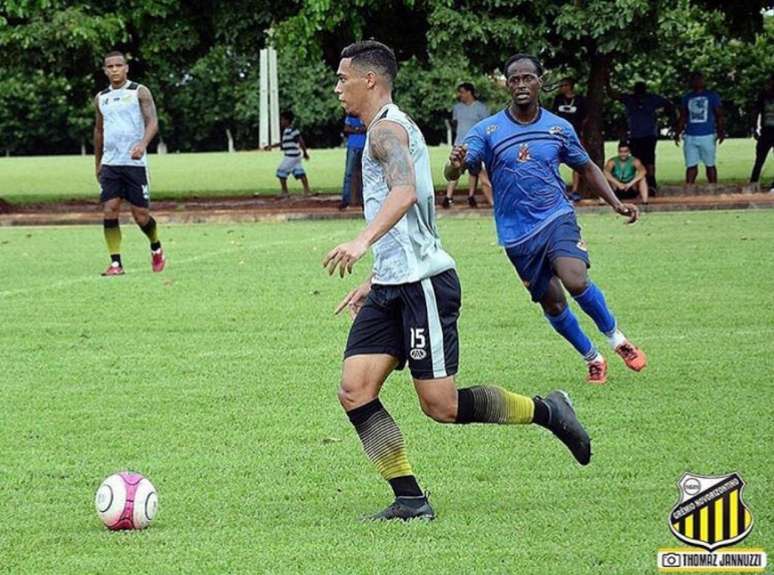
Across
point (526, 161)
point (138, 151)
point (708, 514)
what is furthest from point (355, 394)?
point (138, 151)

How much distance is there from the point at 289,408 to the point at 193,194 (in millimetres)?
27635

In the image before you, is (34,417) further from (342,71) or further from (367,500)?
(342,71)

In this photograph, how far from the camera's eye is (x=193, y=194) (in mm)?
36969

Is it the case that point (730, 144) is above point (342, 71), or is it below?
below

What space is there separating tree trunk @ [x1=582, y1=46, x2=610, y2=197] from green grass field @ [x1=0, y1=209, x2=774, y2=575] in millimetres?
11369

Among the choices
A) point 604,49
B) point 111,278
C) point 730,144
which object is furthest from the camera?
point 730,144

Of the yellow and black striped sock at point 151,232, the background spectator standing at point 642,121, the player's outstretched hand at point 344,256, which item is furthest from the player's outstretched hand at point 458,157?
the background spectator standing at point 642,121

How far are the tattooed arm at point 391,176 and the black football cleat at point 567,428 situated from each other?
131 centimetres

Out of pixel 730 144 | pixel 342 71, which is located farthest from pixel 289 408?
pixel 730 144

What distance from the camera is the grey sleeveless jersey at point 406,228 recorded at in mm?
6941

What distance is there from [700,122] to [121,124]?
47.5 ft

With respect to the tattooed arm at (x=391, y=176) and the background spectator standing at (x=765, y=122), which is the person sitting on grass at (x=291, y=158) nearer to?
the background spectator standing at (x=765, y=122)

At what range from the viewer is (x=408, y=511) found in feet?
22.5

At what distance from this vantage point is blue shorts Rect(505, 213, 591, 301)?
34.4 feet
